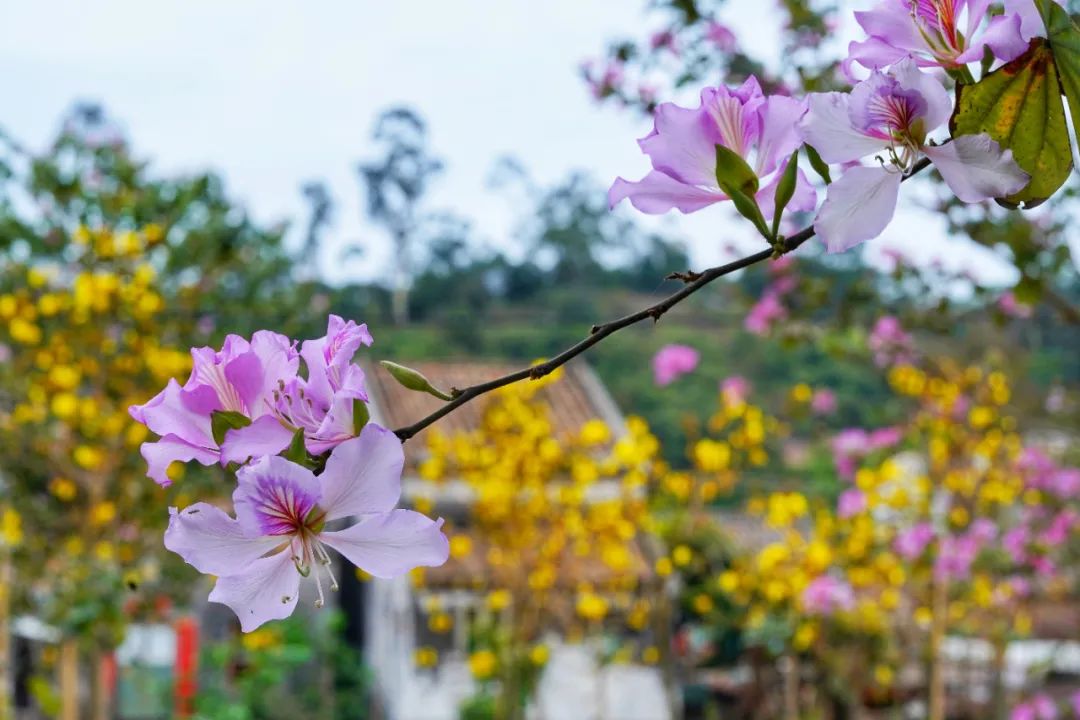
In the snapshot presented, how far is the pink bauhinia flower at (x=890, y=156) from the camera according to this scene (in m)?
0.38

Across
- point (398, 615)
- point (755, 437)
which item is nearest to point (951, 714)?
point (398, 615)

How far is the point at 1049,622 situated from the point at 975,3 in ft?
32.9

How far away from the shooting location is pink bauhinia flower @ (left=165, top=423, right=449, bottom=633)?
0.36 meters

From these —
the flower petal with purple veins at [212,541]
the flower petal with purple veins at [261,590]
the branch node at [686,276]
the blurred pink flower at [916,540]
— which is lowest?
the flower petal with purple veins at [261,590]

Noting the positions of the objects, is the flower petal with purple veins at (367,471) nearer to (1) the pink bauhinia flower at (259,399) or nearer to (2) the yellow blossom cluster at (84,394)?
(1) the pink bauhinia flower at (259,399)

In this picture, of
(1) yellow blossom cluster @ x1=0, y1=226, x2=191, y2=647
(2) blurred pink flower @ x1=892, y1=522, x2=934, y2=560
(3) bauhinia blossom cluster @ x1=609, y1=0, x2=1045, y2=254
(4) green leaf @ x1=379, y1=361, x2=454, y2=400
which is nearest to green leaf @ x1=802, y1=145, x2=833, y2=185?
(3) bauhinia blossom cluster @ x1=609, y1=0, x2=1045, y2=254

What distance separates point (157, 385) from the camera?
10.8ft

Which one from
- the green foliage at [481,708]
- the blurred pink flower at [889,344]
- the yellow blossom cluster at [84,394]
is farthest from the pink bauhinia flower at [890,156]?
the green foliage at [481,708]

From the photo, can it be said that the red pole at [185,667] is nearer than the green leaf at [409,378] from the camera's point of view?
No

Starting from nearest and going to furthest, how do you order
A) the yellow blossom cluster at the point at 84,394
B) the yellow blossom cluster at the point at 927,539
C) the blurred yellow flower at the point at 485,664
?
1. the yellow blossom cluster at the point at 84,394
2. the yellow blossom cluster at the point at 927,539
3. the blurred yellow flower at the point at 485,664

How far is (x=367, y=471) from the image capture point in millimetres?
359

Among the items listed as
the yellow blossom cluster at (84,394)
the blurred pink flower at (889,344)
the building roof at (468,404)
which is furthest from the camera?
the building roof at (468,404)

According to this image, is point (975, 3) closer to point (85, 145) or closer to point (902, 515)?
point (85, 145)

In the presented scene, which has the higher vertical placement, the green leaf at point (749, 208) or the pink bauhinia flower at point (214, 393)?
the green leaf at point (749, 208)
